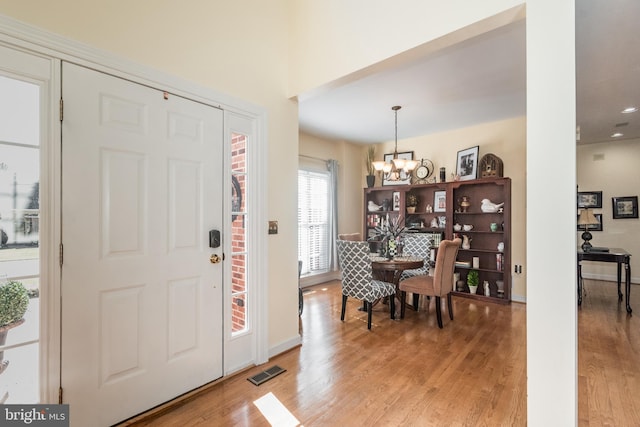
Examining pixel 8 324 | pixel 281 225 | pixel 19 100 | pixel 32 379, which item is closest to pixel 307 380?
pixel 281 225

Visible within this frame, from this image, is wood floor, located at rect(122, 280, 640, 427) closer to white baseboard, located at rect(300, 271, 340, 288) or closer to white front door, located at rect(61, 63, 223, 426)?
white front door, located at rect(61, 63, 223, 426)

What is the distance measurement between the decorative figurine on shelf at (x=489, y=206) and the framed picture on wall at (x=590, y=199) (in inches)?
113

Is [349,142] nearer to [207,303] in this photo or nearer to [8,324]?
[207,303]

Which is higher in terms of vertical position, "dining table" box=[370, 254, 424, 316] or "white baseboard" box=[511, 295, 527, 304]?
"dining table" box=[370, 254, 424, 316]

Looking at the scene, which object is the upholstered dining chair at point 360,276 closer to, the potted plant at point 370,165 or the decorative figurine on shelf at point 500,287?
the decorative figurine on shelf at point 500,287

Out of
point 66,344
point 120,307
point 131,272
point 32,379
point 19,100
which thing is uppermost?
point 19,100

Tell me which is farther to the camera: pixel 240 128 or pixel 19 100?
pixel 240 128

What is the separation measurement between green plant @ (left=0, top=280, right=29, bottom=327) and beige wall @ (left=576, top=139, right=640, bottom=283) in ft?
26.8

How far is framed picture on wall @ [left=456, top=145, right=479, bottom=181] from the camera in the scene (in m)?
4.81

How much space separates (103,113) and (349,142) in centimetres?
480

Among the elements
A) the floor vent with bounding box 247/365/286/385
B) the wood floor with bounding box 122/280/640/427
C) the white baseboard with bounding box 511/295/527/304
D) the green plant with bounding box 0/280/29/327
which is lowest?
the wood floor with bounding box 122/280/640/427

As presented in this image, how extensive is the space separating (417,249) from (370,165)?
2353mm

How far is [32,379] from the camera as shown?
59.8 inches

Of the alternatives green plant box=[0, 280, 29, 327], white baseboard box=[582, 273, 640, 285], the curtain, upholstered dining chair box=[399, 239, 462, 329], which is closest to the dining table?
upholstered dining chair box=[399, 239, 462, 329]
